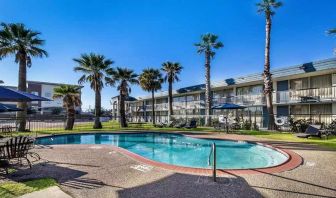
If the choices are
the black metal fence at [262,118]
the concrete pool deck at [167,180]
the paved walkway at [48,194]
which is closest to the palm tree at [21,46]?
the concrete pool deck at [167,180]

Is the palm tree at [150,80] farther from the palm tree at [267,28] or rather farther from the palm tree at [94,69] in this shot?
the palm tree at [267,28]

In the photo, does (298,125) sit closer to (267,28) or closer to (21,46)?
(267,28)

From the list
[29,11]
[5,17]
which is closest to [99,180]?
[29,11]

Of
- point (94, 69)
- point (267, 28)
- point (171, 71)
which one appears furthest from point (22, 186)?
point (171, 71)

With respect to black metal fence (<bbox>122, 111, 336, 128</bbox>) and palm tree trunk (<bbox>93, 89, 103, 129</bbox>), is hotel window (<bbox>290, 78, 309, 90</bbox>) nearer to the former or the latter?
black metal fence (<bbox>122, 111, 336, 128</bbox>)

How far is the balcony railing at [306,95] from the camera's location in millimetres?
20031

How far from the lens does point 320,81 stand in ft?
72.8

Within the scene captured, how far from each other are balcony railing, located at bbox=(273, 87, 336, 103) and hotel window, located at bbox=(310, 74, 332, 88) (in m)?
1.32

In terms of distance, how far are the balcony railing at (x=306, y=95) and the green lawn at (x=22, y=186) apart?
21505 mm

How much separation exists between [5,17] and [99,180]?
909 inches

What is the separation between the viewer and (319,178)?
21.5 feet

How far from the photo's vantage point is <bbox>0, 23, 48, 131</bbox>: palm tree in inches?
846

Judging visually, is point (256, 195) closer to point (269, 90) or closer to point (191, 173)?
point (191, 173)

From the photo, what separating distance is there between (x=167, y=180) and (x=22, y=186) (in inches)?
145
